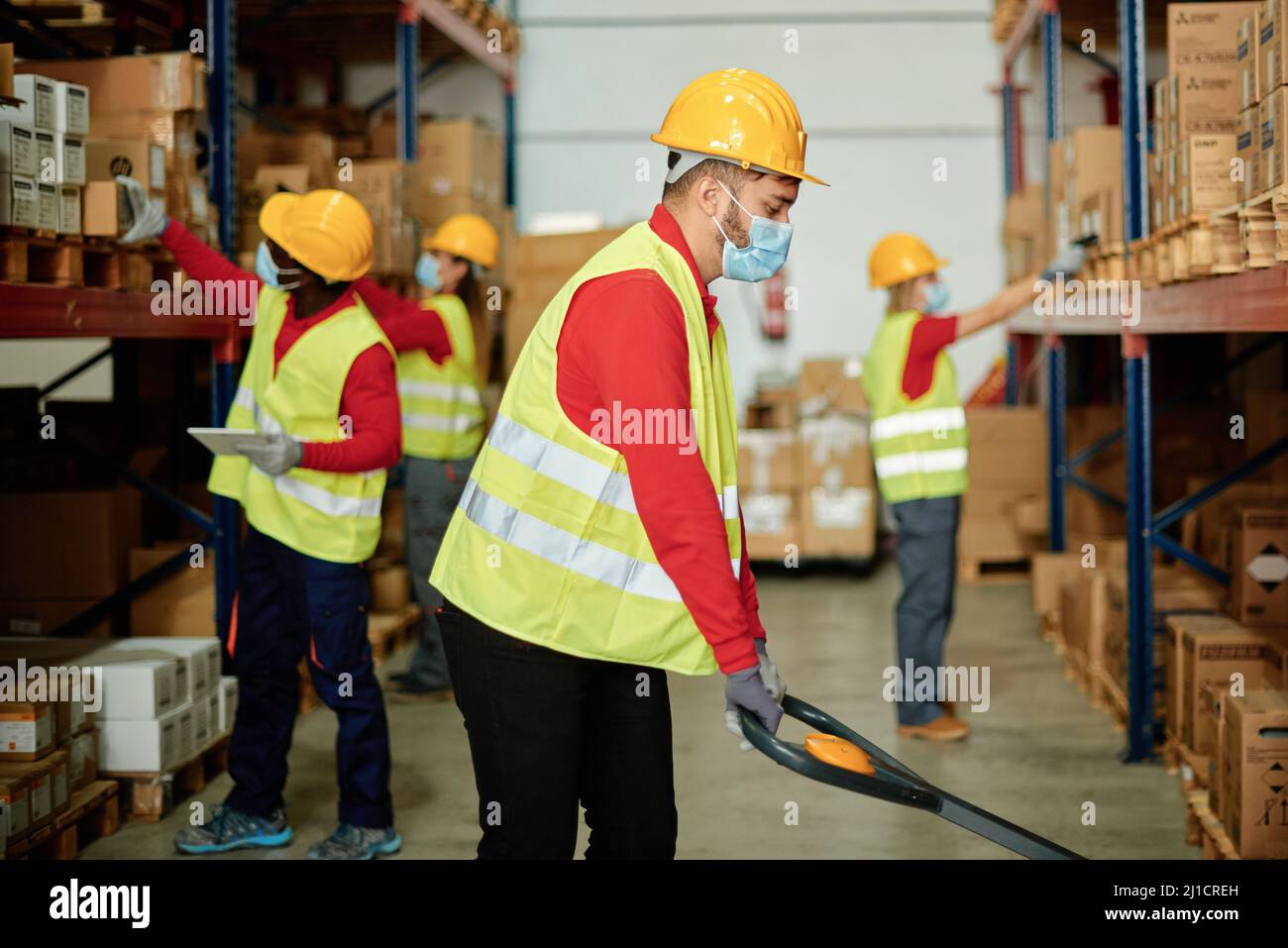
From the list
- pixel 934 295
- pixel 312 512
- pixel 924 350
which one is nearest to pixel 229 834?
pixel 312 512

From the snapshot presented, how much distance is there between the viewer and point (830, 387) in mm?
12281

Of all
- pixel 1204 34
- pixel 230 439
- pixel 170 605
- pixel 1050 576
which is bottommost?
pixel 1050 576

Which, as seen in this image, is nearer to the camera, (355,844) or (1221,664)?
(355,844)

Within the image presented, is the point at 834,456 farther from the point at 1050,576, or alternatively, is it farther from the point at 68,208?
the point at 68,208

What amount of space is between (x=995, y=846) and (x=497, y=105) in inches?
402

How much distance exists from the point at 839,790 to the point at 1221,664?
162 cm

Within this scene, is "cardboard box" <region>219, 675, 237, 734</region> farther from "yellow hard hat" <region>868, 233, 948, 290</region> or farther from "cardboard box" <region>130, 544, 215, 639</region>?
"yellow hard hat" <region>868, 233, 948, 290</region>

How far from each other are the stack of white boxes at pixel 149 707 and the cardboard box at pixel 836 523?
6.47 m

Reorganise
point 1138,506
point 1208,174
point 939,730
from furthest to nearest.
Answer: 1. point 939,730
2. point 1138,506
3. point 1208,174

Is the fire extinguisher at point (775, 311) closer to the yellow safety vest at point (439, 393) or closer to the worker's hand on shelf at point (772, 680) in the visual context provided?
the yellow safety vest at point (439, 393)

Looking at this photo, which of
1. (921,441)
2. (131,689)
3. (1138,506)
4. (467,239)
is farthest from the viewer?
(467,239)

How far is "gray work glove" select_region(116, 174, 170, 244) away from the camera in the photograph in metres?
5.18
